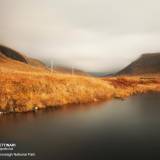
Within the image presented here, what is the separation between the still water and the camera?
10141 mm

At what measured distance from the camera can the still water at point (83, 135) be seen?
10141 millimetres

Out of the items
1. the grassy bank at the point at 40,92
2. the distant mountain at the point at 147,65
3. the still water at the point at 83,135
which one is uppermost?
the distant mountain at the point at 147,65

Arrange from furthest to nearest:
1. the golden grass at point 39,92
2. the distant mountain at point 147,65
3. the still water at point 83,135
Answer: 1. the distant mountain at point 147,65
2. the golden grass at point 39,92
3. the still water at point 83,135

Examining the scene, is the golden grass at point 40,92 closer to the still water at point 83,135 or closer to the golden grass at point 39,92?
the golden grass at point 39,92

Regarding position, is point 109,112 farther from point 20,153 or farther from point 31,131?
point 20,153

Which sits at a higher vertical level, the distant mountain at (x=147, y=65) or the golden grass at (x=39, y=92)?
the distant mountain at (x=147, y=65)

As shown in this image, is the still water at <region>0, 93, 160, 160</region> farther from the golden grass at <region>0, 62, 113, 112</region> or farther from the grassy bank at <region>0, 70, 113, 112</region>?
the golden grass at <region>0, 62, 113, 112</region>

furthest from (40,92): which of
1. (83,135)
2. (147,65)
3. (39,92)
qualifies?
(147,65)

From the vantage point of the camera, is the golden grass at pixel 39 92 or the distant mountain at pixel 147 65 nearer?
the golden grass at pixel 39 92

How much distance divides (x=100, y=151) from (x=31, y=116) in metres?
7.77

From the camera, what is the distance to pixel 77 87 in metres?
26.2

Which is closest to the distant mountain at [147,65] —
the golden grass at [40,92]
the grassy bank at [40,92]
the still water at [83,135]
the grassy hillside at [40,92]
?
the golden grass at [40,92]

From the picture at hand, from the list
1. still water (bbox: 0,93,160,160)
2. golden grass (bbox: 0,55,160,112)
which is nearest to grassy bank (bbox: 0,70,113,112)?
golden grass (bbox: 0,55,160,112)

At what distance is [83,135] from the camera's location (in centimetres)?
1252
